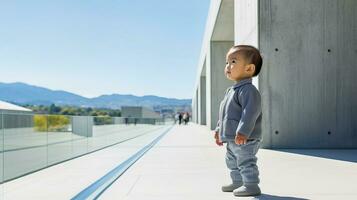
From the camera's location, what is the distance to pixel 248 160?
12.8ft

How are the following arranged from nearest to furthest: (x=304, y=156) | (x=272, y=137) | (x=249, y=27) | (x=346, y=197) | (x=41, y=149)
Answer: (x=346, y=197) < (x=41, y=149) < (x=304, y=156) < (x=272, y=137) < (x=249, y=27)

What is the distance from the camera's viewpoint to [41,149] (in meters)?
6.91

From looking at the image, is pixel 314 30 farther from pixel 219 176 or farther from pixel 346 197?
pixel 346 197

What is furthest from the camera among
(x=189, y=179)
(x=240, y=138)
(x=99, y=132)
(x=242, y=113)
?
(x=99, y=132)

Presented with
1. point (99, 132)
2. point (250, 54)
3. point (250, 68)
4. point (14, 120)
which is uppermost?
point (250, 54)

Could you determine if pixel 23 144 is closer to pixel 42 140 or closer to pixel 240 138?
pixel 42 140

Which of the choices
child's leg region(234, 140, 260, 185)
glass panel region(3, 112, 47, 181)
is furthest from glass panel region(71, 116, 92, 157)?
child's leg region(234, 140, 260, 185)

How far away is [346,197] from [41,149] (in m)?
5.01

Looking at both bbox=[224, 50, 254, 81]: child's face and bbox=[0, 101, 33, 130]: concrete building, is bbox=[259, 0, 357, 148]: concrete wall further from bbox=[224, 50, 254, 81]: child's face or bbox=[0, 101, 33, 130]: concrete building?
bbox=[224, 50, 254, 81]: child's face

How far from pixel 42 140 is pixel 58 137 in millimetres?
768

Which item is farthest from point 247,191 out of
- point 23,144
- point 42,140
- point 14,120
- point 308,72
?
point 308,72

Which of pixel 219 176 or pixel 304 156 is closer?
pixel 219 176

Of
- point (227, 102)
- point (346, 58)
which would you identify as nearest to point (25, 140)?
point (227, 102)

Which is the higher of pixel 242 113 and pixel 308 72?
pixel 308 72
